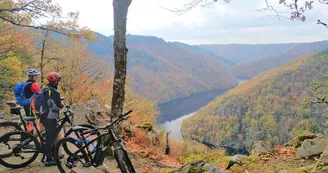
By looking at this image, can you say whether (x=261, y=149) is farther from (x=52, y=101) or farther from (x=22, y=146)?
(x=22, y=146)

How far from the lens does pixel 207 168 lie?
5.95 m

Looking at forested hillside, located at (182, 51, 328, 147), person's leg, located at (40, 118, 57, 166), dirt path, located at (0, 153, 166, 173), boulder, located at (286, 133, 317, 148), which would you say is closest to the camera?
person's leg, located at (40, 118, 57, 166)

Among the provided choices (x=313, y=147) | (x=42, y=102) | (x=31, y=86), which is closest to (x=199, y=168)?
(x=313, y=147)

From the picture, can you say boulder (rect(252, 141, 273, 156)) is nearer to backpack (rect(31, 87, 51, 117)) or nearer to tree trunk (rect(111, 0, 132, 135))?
tree trunk (rect(111, 0, 132, 135))

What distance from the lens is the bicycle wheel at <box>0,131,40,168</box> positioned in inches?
257

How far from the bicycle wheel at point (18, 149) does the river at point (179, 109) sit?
91501mm

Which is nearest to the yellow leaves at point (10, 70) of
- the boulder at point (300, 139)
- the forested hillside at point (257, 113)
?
the boulder at point (300, 139)

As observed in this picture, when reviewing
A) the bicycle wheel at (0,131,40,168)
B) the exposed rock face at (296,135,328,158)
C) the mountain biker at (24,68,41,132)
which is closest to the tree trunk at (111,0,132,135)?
the mountain biker at (24,68,41,132)

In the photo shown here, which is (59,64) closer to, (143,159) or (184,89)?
(143,159)

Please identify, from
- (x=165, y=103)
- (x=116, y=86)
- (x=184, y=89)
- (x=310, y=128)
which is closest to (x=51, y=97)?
(x=116, y=86)

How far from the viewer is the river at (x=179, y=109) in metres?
113

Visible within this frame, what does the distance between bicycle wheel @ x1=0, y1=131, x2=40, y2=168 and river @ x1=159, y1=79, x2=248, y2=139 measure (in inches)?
3602

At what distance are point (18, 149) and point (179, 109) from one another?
454 feet

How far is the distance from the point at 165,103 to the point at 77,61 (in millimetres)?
134125
